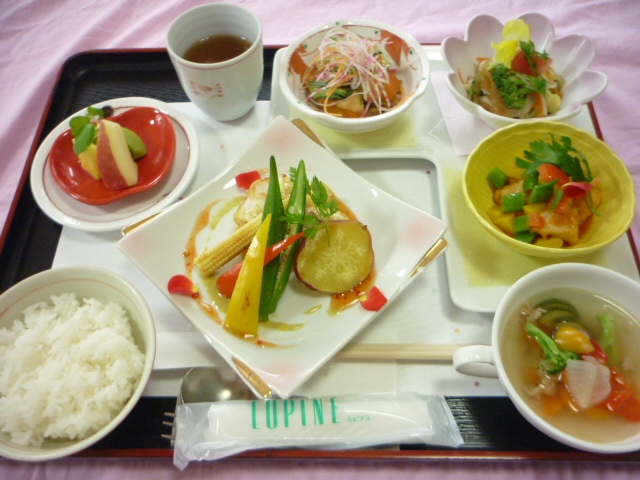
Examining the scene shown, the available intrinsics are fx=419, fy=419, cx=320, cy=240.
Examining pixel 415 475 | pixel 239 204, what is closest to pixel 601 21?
pixel 239 204

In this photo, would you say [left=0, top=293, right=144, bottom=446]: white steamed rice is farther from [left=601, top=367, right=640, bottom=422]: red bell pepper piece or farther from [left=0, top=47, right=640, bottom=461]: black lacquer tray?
[left=601, top=367, right=640, bottom=422]: red bell pepper piece

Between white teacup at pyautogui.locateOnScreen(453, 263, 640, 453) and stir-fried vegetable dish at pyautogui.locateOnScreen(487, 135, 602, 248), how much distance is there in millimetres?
165

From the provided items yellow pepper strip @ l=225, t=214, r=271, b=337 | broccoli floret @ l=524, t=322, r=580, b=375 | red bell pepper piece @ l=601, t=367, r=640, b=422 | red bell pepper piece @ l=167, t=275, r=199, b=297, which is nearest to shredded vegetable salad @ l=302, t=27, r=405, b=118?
yellow pepper strip @ l=225, t=214, r=271, b=337

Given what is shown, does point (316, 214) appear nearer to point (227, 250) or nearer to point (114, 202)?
point (227, 250)

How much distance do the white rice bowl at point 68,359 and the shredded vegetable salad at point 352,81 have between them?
0.90m

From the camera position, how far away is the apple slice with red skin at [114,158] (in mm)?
1260

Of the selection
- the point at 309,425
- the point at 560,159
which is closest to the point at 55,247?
the point at 309,425

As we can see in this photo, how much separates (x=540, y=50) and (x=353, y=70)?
68cm

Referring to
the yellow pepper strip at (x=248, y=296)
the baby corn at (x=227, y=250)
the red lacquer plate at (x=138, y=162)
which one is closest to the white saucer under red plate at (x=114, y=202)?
the red lacquer plate at (x=138, y=162)

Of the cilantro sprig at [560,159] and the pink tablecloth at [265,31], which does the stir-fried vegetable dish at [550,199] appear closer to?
the cilantro sprig at [560,159]

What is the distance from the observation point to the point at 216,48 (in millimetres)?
1436

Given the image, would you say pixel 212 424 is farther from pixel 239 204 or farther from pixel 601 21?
pixel 601 21

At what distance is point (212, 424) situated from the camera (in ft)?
3.06

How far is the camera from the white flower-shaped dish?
1.34 metres
